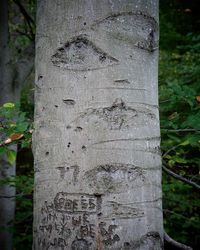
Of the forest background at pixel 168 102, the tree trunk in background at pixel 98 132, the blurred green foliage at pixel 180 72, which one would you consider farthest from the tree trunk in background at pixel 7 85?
the tree trunk in background at pixel 98 132

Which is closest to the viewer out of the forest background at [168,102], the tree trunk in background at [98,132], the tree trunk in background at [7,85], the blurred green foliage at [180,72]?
the tree trunk in background at [98,132]

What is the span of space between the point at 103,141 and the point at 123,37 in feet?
0.96

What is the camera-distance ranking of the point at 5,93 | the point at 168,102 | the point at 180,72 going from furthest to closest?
the point at 180,72, the point at 5,93, the point at 168,102

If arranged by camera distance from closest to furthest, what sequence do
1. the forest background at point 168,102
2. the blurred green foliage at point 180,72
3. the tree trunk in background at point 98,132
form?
the tree trunk in background at point 98,132, the forest background at point 168,102, the blurred green foliage at point 180,72

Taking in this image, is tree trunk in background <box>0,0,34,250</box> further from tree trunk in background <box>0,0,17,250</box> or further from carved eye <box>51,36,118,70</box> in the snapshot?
carved eye <box>51,36,118,70</box>

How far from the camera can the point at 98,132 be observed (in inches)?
37.1

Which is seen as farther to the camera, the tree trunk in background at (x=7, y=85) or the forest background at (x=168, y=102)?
the tree trunk in background at (x=7, y=85)

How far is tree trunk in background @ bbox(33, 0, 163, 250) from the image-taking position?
936mm

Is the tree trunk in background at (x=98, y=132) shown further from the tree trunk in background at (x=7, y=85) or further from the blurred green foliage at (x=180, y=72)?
the tree trunk in background at (x=7, y=85)

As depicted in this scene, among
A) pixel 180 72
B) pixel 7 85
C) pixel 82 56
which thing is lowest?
pixel 82 56

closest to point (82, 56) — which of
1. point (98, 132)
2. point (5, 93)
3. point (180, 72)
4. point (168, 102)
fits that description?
point (98, 132)

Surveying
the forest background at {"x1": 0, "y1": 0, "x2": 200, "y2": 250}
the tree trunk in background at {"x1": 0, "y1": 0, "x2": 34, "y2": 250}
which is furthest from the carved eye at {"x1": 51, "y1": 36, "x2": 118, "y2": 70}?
the tree trunk in background at {"x1": 0, "y1": 0, "x2": 34, "y2": 250}

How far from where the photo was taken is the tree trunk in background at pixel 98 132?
936 millimetres

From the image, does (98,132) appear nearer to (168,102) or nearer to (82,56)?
(82,56)
